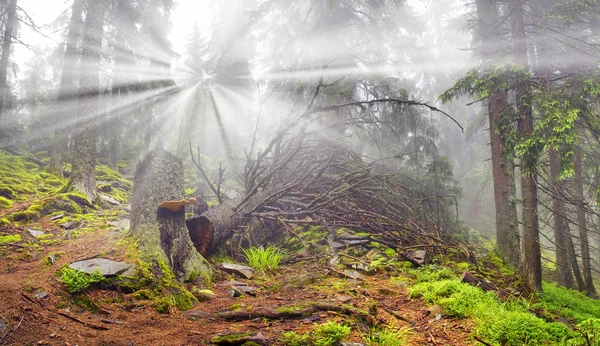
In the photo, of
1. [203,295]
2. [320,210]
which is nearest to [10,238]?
[203,295]

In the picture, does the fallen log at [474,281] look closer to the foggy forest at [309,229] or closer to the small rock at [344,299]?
the foggy forest at [309,229]

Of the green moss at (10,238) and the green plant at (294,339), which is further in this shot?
the green moss at (10,238)

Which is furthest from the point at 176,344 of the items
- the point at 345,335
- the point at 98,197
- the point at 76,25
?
the point at 76,25

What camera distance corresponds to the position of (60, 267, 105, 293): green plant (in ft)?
10.7

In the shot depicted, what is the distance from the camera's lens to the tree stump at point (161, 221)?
167 inches

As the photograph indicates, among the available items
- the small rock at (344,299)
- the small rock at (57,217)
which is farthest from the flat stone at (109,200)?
the small rock at (344,299)

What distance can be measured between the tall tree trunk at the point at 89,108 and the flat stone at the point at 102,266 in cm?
629

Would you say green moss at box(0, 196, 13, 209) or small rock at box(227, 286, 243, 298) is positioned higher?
green moss at box(0, 196, 13, 209)

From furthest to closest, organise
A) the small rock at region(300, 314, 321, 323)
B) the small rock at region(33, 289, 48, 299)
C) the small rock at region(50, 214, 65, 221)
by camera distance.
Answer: the small rock at region(50, 214, 65, 221), the small rock at region(300, 314, 321, 323), the small rock at region(33, 289, 48, 299)

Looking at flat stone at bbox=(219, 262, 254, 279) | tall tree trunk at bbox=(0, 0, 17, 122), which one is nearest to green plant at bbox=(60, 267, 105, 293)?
flat stone at bbox=(219, 262, 254, 279)

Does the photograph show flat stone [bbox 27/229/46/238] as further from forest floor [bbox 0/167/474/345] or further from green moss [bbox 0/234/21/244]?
forest floor [bbox 0/167/474/345]

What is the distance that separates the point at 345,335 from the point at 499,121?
19.2ft

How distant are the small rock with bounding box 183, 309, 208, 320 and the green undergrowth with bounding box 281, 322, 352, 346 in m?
1.09

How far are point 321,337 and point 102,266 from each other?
108 inches
